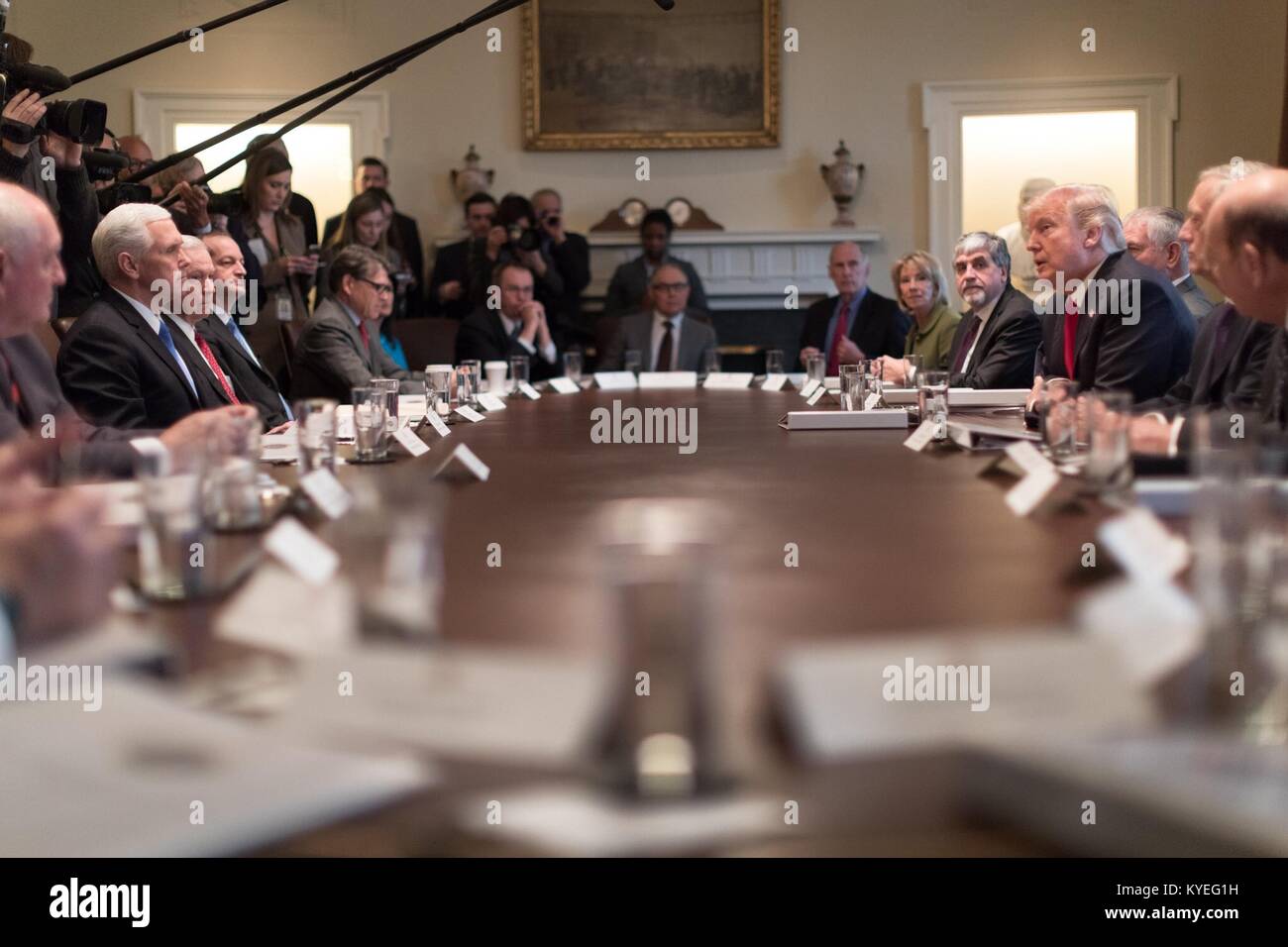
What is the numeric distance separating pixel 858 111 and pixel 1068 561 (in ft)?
28.1

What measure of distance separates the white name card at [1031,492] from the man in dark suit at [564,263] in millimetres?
6979

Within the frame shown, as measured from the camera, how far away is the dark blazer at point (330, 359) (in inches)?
203

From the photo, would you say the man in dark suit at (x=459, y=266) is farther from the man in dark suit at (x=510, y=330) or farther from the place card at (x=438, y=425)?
the place card at (x=438, y=425)

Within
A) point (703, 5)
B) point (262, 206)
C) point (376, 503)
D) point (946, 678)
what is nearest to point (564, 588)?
point (376, 503)

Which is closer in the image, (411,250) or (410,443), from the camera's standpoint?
(410,443)

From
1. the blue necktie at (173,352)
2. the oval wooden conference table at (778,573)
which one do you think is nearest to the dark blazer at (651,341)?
the blue necktie at (173,352)

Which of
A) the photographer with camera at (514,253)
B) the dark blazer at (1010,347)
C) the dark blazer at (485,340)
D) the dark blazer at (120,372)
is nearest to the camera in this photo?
the dark blazer at (120,372)

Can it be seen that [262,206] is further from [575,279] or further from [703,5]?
[703,5]

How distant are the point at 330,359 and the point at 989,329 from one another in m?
2.44

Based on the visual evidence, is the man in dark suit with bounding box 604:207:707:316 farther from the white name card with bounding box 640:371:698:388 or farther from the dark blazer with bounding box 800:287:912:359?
the white name card with bounding box 640:371:698:388

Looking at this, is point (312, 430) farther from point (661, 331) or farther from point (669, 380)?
point (661, 331)

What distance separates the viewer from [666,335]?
24.9 feet

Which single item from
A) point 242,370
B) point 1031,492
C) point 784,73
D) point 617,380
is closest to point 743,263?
point 784,73

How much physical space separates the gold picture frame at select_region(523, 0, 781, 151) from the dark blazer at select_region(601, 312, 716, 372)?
2451 millimetres
